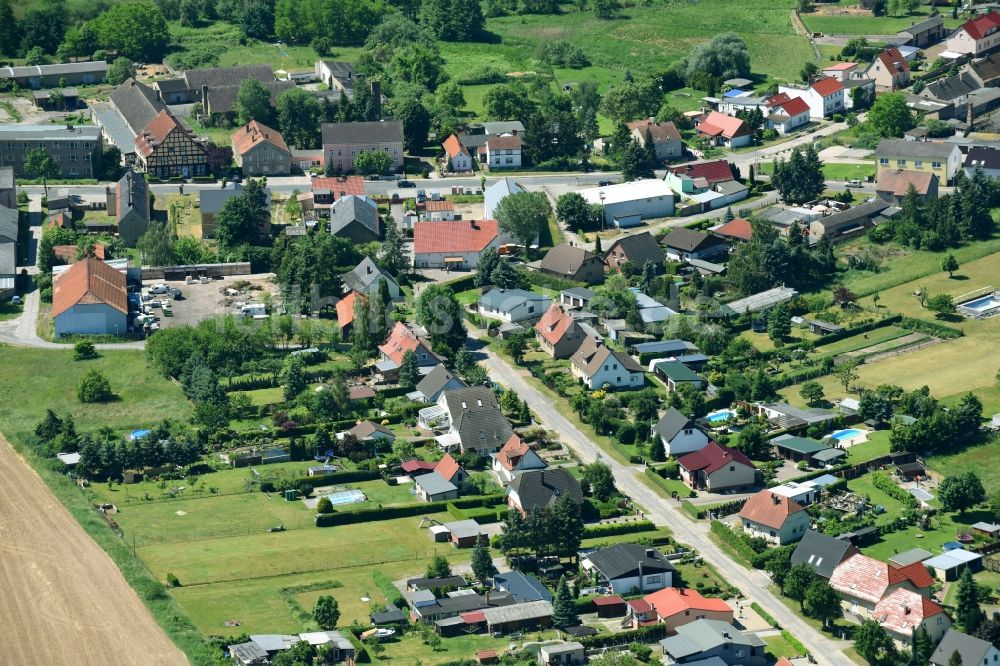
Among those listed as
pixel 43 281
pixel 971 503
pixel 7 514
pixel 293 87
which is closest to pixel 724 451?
pixel 971 503

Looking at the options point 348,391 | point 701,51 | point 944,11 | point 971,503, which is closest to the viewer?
point 971,503

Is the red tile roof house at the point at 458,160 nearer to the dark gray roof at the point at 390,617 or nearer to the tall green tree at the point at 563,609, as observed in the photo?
the tall green tree at the point at 563,609

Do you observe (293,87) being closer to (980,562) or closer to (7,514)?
(7,514)

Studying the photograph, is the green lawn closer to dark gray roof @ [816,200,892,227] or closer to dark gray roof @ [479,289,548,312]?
dark gray roof @ [479,289,548,312]

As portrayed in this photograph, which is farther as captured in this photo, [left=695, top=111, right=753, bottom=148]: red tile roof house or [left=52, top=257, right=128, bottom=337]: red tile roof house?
[left=695, top=111, right=753, bottom=148]: red tile roof house

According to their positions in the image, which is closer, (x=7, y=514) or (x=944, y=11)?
(x=7, y=514)

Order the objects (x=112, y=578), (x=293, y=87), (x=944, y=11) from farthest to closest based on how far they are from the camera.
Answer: (x=944, y=11) < (x=293, y=87) < (x=112, y=578)

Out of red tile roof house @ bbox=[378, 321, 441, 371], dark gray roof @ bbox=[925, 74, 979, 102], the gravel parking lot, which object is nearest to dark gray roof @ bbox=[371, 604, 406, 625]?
red tile roof house @ bbox=[378, 321, 441, 371]
